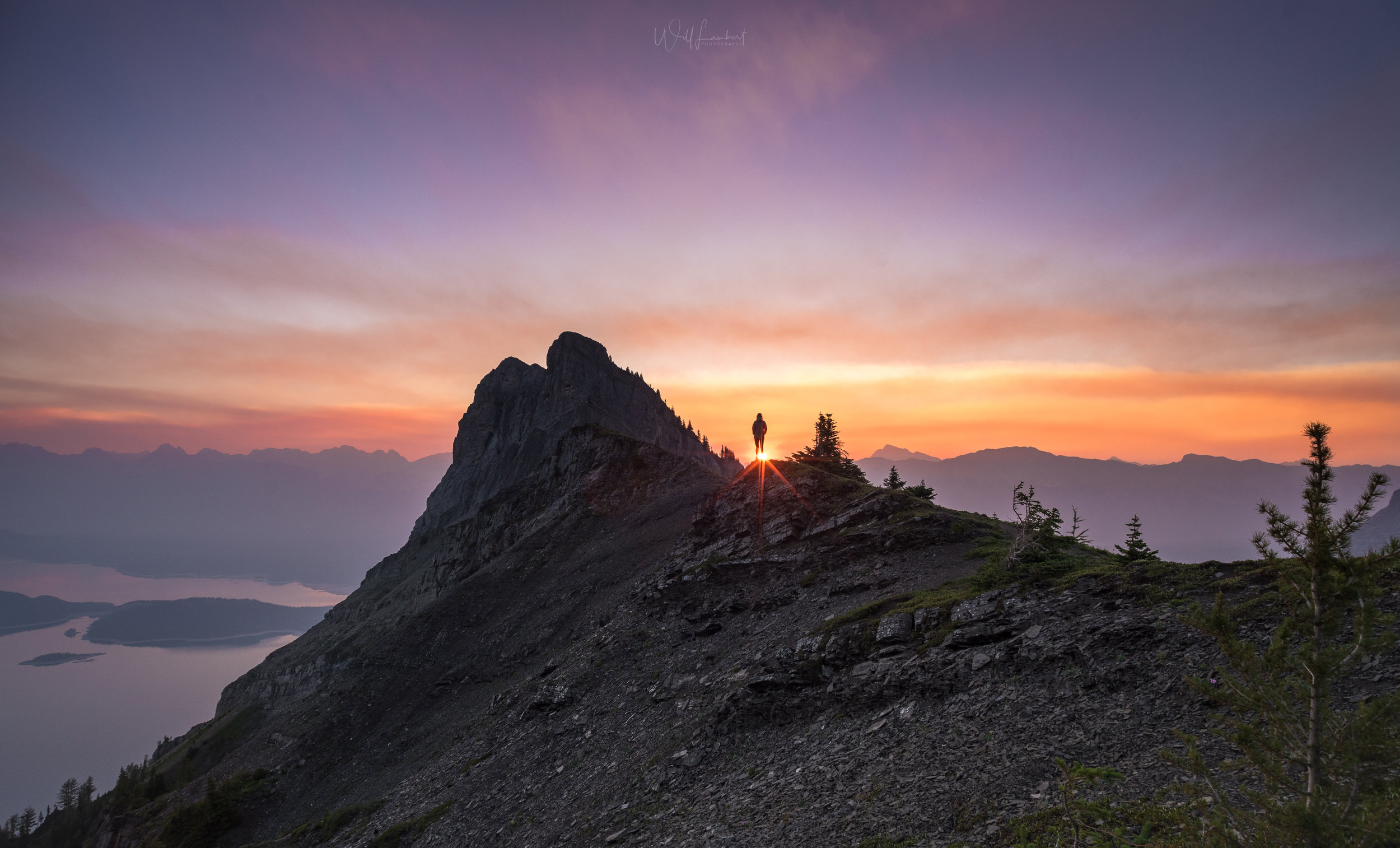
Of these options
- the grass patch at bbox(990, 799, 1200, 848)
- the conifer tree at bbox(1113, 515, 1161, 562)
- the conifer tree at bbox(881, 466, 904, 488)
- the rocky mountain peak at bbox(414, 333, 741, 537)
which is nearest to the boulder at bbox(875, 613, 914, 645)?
the conifer tree at bbox(1113, 515, 1161, 562)

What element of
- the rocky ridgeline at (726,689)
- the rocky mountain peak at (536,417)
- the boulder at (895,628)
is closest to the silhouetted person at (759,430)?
the rocky ridgeline at (726,689)

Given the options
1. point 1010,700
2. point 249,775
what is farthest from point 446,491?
point 1010,700

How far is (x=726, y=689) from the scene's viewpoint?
88.8 ft

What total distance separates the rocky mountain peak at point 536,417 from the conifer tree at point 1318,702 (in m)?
132

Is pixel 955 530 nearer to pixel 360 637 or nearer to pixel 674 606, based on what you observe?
pixel 674 606

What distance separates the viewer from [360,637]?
315 ft

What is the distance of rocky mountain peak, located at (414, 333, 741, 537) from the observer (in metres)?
150

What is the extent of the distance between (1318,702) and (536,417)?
157m

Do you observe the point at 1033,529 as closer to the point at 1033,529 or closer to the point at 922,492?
the point at 1033,529

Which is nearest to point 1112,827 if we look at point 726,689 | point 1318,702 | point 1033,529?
point 1318,702

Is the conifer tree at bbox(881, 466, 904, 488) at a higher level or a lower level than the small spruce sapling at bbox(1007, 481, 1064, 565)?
higher

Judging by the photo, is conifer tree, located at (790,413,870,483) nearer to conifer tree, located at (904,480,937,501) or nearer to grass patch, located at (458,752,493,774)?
conifer tree, located at (904,480,937,501)

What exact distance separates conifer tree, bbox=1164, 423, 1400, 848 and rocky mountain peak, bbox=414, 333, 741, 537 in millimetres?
131912

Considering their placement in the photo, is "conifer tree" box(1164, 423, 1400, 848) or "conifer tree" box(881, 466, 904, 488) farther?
"conifer tree" box(881, 466, 904, 488)
